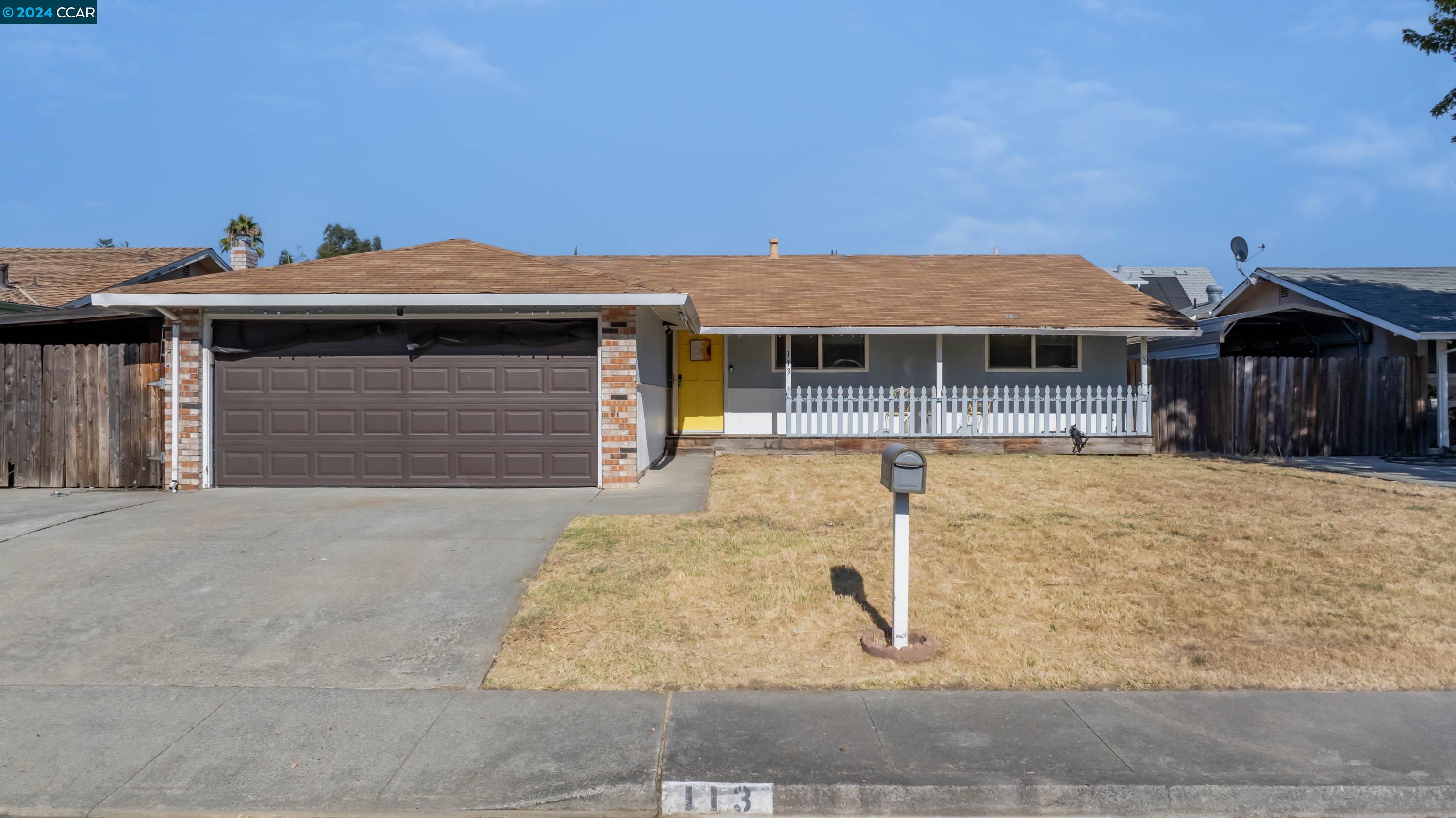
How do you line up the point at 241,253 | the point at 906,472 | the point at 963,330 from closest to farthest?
the point at 906,472 < the point at 963,330 < the point at 241,253

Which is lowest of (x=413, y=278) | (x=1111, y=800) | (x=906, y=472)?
(x=1111, y=800)

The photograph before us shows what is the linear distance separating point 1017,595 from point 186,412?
965cm

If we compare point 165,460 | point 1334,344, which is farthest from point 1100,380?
point 165,460

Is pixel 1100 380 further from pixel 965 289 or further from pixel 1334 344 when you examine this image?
pixel 1334 344

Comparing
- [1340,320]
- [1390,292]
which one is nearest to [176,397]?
[1340,320]

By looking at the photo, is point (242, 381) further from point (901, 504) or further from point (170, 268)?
point (170, 268)

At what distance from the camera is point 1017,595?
6.33m

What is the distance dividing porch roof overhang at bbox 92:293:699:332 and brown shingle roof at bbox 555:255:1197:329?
4214 mm

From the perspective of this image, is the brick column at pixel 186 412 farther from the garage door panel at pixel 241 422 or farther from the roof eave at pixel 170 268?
the roof eave at pixel 170 268

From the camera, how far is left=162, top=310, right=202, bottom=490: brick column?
10508 mm

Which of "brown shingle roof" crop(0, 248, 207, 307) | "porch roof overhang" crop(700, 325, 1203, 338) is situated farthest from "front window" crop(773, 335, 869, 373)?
"brown shingle roof" crop(0, 248, 207, 307)

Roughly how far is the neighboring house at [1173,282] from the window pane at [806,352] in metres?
17.8

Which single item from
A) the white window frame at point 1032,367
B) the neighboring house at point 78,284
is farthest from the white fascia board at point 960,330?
the neighboring house at point 78,284

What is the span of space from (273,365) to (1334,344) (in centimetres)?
1936
